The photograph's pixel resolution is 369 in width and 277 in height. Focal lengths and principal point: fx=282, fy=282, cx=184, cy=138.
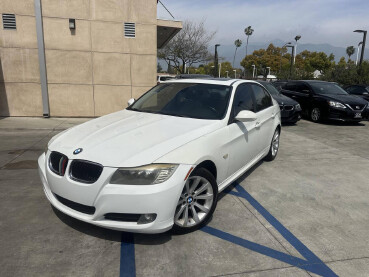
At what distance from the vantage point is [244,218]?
3430 millimetres

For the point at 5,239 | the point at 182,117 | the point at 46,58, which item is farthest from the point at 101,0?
the point at 5,239

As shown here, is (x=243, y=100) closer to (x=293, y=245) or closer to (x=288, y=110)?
(x=293, y=245)

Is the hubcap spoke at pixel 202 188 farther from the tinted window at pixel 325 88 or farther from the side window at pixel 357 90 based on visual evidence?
the side window at pixel 357 90

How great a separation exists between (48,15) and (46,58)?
1460 mm

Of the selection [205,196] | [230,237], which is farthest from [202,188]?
[230,237]

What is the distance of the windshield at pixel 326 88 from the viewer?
11.4 meters

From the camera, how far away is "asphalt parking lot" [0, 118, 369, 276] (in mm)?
2527

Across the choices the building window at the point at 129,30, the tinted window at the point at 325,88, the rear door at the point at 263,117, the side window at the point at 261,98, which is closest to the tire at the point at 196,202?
the rear door at the point at 263,117

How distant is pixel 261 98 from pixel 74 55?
7936 mm

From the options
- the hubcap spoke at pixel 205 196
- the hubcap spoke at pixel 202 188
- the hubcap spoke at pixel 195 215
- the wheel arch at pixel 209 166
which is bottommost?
the hubcap spoke at pixel 195 215

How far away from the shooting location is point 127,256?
2648 millimetres

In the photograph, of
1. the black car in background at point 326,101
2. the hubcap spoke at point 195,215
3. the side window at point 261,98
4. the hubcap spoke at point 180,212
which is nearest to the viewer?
the hubcap spoke at point 180,212

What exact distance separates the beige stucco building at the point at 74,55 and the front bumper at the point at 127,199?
337 inches

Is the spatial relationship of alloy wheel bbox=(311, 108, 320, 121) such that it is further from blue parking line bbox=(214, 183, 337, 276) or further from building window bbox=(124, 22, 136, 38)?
blue parking line bbox=(214, 183, 337, 276)
